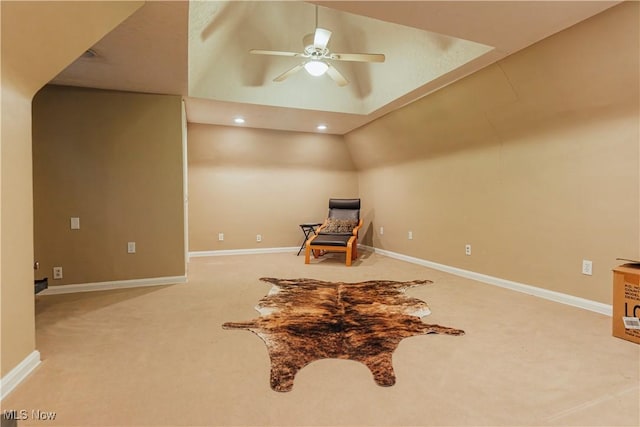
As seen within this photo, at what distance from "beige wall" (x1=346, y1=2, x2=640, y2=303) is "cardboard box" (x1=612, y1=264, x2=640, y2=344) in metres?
0.47

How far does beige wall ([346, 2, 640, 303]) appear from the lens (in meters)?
2.46

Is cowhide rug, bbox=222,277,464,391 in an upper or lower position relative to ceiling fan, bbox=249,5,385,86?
lower

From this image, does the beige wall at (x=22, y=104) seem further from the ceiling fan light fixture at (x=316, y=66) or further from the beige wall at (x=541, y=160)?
the beige wall at (x=541, y=160)

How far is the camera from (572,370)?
179 centimetres

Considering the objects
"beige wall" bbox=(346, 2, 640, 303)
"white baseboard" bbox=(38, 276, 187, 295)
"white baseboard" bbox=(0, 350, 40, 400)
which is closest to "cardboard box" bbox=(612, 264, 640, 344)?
"beige wall" bbox=(346, 2, 640, 303)

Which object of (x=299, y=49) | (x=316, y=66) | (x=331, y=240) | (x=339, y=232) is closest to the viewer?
(x=316, y=66)

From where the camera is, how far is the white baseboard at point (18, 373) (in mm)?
1573

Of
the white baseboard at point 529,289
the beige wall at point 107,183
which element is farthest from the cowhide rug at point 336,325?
the beige wall at point 107,183

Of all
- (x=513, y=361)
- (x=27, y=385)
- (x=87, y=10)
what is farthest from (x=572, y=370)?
(x=87, y=10)

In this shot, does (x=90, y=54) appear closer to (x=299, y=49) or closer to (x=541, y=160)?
(x=299, y=49)

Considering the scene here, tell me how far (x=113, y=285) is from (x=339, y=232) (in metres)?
3.13

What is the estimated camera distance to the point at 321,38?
2.78m

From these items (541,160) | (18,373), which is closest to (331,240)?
(541,160)

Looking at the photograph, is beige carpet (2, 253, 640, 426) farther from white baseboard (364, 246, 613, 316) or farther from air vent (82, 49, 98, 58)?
air vent (82, 49, 98, 58)
